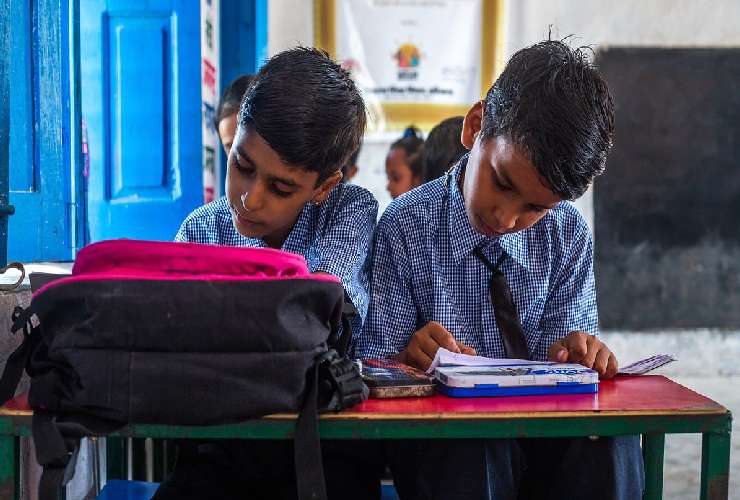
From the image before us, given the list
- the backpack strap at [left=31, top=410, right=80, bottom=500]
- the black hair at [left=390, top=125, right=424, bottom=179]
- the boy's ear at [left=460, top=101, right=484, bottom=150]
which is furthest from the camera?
the black hair at [left=390, top=125, right=424, bottom=179]

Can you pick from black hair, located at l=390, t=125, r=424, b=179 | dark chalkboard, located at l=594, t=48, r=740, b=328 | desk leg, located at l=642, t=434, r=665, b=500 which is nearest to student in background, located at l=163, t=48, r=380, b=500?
desk leg, located at l=642, t=434, r=665, b=500

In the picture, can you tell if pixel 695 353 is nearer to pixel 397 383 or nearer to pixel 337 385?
pixel 397 383

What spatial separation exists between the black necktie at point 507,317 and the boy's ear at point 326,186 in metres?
0.35

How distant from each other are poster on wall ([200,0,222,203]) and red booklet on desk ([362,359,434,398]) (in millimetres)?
2073

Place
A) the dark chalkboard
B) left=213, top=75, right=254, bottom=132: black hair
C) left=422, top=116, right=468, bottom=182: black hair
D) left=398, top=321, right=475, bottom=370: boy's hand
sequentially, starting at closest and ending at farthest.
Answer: left=398, top=321, right=475, bottom=370: boy's hand < left=422, top=116, right=468, bottom=182: black hair < left=213, top=75, right=254, bottom=132: black hair < the dark chalkboard

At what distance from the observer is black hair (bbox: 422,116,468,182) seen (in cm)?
228

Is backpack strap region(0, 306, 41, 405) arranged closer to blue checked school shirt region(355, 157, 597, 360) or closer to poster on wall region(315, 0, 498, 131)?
blue checked school shirt region(355, 157, 597, 360)

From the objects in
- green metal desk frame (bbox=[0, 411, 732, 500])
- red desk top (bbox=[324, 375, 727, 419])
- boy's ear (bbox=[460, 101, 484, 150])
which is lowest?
green metal desk frame (bbox=[0, 411, 732, 500])

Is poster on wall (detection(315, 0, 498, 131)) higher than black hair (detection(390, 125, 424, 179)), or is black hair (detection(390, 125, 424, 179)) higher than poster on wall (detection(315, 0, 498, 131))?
poster on wall (detection(315, 0, 498, 131))

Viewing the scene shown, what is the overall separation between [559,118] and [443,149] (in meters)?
1.01

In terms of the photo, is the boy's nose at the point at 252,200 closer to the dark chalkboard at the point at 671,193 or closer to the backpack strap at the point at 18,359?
the backpack strap at the point at 18,359

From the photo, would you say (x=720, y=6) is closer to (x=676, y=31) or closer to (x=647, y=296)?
(x=676, y=31)

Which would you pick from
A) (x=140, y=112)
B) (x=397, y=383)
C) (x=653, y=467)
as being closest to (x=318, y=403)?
(x=397, y=383)

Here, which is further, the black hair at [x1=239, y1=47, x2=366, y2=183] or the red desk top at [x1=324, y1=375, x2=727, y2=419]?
the black hair at [x1=239, y1=47, x2=366, y2=183]
